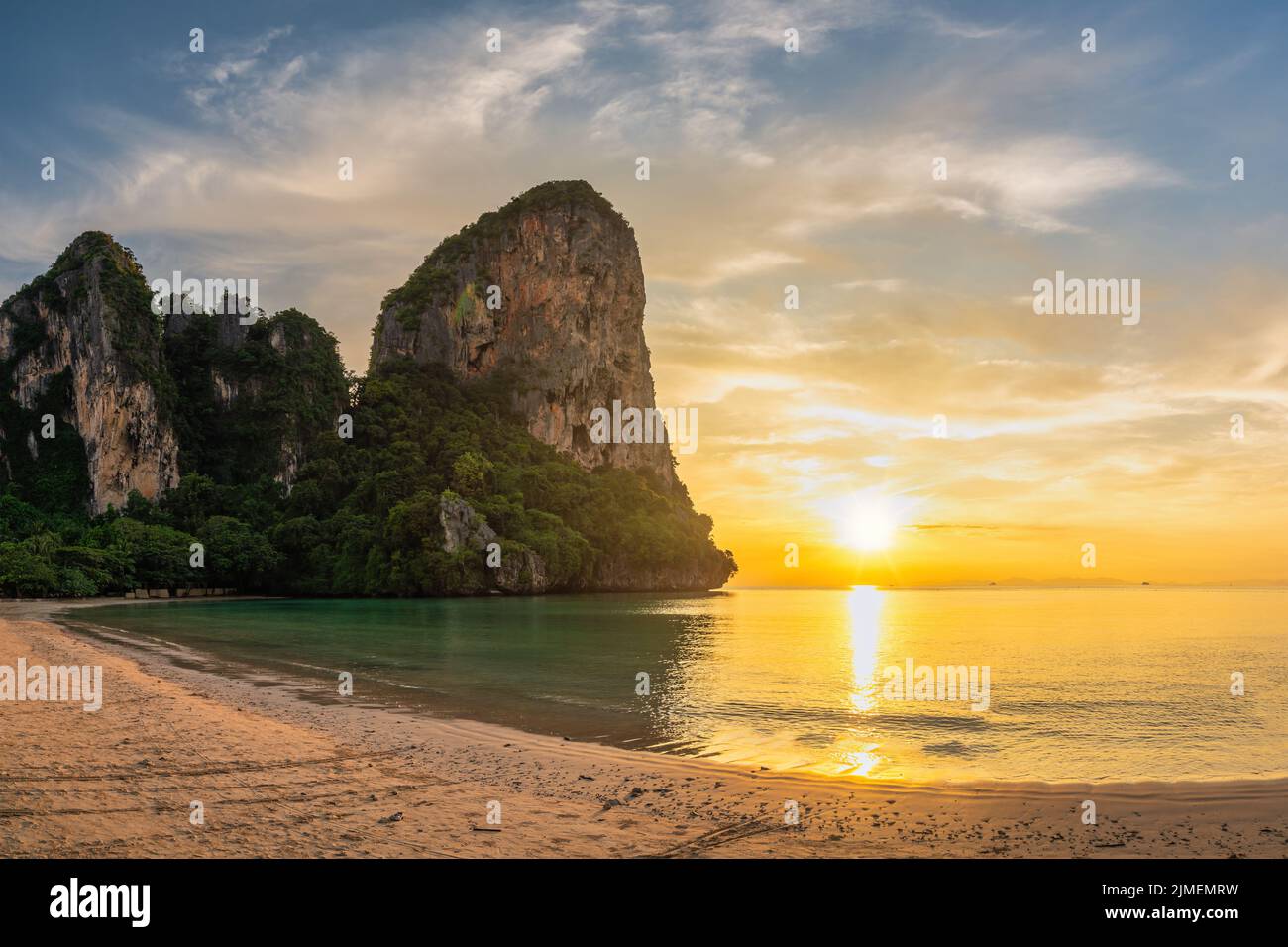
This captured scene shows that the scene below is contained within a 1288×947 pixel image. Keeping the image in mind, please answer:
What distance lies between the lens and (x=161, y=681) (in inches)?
741

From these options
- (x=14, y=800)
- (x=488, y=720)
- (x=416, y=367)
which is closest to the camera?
(x=14, y=800)

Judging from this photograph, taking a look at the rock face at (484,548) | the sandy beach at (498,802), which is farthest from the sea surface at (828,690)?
the rock face at (484,548)

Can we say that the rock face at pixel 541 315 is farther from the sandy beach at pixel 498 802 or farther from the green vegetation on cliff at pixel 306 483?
the sandy beach at pixel 498 802

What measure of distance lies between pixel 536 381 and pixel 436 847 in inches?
5373

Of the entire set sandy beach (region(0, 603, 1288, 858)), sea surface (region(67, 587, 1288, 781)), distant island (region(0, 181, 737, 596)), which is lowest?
sea surface (region(67, 587, 1288, 781))

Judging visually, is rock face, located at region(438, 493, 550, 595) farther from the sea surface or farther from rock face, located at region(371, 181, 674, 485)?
the sea surface

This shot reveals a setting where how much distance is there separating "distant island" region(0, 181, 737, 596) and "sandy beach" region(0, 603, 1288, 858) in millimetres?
72529

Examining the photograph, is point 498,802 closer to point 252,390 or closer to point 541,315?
point 252,390

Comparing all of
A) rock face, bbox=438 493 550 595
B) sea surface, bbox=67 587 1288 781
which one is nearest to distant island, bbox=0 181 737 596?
rock face, bbox=438 493 550 595

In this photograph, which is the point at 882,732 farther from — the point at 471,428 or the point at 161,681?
the point at 471,428

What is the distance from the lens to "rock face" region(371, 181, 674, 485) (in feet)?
458

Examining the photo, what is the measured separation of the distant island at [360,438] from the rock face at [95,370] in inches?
12.9
